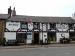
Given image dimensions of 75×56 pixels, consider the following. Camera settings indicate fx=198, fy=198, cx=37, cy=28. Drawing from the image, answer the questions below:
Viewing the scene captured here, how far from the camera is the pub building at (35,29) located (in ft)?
123

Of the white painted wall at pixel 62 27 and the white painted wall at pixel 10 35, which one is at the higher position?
the white painted wall at pixel 62 27

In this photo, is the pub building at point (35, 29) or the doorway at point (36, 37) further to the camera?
the doorway at point (36, 37)

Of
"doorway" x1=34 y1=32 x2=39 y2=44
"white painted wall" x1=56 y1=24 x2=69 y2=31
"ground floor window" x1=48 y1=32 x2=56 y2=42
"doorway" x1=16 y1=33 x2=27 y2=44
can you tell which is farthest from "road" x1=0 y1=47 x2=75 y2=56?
"white painted wall" x1=56 y1=24 x2=69 y2=31

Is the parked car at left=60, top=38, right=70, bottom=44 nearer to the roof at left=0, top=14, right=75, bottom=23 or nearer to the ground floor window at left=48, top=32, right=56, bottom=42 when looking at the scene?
the ground floor window at left=48, top=32, right=56, bottom=42

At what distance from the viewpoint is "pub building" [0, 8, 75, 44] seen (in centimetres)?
3762

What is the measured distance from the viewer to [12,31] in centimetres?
3769

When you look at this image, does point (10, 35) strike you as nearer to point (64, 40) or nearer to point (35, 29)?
point (35, 29)

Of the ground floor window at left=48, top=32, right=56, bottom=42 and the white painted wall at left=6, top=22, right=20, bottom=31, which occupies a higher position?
the white painted wall at left=6, top=22, right=20, bottom=31

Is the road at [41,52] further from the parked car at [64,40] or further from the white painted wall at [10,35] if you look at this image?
the parked car at [64,40]

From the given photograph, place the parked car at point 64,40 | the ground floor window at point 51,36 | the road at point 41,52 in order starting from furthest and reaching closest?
the ground floor window at point 51,36, the parked car at point 64,40, the road at point 41,52

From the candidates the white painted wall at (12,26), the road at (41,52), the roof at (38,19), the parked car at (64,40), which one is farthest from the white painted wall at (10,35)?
the road at (41,52)

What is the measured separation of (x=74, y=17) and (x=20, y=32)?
1378 cm

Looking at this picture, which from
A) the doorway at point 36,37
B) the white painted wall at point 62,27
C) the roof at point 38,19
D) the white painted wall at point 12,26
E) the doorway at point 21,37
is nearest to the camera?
the white painted wall at point 12,26

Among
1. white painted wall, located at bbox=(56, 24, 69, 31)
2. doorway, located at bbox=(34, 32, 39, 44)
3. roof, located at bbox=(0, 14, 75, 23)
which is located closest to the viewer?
roof, located at bbox=(0, 14, 75, 23)
